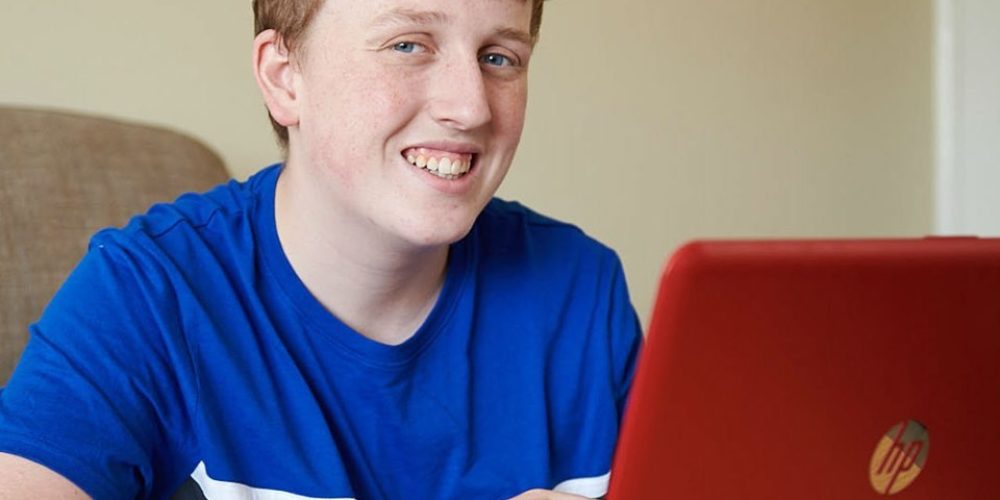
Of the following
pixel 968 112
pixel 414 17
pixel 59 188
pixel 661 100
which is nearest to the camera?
pixel 414 17

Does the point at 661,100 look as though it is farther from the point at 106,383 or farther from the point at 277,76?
the point at 106,383

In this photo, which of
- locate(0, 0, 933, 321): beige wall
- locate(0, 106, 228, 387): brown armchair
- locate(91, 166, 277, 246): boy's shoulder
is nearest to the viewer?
locate(91, 166, 277, 246): boy's shoulder

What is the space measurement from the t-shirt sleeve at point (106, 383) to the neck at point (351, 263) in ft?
0.48

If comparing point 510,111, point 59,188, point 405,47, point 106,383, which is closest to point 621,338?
point 510,111

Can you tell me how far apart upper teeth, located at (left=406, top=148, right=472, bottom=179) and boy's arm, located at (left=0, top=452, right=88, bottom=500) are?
41 cm

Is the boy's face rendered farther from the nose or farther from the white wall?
the white wall

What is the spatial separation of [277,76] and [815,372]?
0.72 metres

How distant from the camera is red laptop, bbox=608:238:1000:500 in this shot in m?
0.68

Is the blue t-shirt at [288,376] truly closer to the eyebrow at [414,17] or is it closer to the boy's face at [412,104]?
the boy's face at [412,104]

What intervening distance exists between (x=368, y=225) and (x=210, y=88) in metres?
0.83

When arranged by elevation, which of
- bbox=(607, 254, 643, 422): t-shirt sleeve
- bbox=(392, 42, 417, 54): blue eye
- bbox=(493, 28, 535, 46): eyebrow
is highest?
bbox=(493, 28, 535, 46): eyebrow

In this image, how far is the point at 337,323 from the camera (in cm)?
121

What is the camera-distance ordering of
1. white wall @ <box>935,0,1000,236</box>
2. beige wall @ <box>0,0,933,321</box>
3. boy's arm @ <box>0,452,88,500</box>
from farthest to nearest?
white wall @ <box>935,0,1000,236</box> < beige wall @ <box>0,0,933,321</box> < boy's arm @ <box>0,452,88,500</box>

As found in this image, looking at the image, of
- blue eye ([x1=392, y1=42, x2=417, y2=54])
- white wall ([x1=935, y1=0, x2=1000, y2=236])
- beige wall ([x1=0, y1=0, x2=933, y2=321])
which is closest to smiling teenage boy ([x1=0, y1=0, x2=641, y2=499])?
blue eye ([x1=392, y1=42, x2=417, y2=54])
